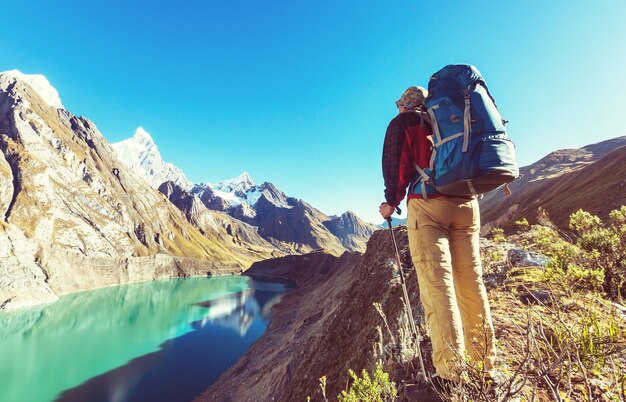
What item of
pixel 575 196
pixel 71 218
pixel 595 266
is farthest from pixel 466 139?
pixel 71 218

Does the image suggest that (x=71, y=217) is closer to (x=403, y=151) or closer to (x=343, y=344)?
(x=343, y=344)

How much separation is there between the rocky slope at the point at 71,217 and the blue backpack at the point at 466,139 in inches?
3466

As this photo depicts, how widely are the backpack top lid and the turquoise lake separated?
3493 cm

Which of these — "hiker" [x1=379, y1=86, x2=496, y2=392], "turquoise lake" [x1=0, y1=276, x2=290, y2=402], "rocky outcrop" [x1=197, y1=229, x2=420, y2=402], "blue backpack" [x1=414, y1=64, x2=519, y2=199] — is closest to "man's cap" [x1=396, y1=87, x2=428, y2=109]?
"hiker" [x1=379, y1=86, x2=496, y2=392]

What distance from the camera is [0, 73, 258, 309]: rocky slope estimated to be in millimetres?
79125

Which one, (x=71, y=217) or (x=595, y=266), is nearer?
(x=595, y=266)

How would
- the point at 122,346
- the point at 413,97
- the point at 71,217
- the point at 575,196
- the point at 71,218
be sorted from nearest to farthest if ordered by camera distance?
1. the point at 413,97
2. the point at 575,196
3. the point at 122,346
4. the point at 71,218
5. the point at 71,217

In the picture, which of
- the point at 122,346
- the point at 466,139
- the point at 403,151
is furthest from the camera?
the point at 122,346

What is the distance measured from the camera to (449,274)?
11.1 ft

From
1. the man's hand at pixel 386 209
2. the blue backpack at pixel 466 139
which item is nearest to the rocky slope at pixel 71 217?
the man's hand at pixel 386 209

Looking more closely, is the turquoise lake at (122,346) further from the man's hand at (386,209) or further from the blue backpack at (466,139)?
the blue backpack at (466,139)

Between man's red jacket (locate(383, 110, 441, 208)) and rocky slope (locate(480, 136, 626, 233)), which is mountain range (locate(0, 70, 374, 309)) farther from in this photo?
rocky slope (locate(480, 136, 626, 233))

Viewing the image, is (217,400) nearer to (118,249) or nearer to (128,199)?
(118,249)

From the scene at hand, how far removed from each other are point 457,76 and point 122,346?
55.8 m
